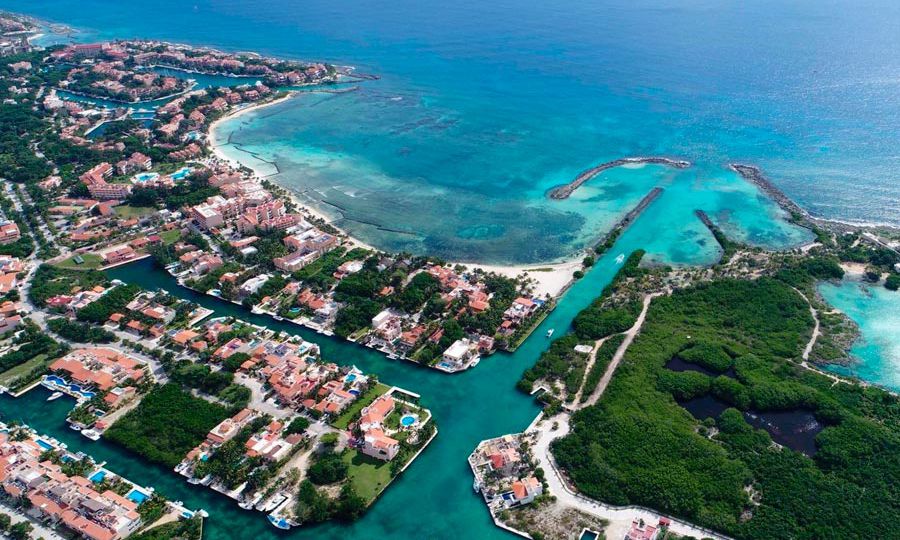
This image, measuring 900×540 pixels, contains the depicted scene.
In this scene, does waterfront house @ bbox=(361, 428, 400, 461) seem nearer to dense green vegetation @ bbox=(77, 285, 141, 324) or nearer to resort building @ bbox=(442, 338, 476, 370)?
resort building @ bbox=(442, 338, 476, 370)

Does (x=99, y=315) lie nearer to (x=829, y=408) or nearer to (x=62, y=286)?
(x=62, y=286)

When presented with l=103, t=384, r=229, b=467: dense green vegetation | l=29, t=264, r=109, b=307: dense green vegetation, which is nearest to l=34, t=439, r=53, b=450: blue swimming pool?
l=103, t=384, r=229, b=467: dense green vegetation

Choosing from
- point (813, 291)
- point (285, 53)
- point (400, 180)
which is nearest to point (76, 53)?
point (285, 53)

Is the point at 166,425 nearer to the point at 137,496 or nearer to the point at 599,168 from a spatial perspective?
the point at 137,496

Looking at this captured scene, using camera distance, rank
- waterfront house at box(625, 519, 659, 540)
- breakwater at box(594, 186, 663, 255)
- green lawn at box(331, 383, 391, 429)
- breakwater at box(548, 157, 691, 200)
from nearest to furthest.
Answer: waterfront house at box(625, 519, 659, 540) < green lawn at box(331, 383, 391, 429) < breakwater at box(594, 186, 663, 255) < breakwater at box(548, 157, 691, 200)

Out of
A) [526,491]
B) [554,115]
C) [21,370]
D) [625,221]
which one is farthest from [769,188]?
[21,370]

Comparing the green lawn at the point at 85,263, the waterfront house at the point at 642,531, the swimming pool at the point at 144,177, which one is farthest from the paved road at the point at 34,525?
the swimming pool at the point at 144,177
